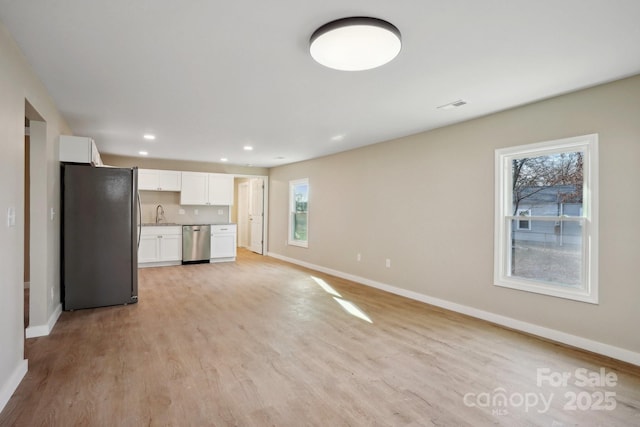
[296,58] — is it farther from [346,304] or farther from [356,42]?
[346,304]

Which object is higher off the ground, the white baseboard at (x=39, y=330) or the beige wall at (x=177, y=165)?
the beige wall at (x=177, y=165)

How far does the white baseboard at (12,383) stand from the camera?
207 cm

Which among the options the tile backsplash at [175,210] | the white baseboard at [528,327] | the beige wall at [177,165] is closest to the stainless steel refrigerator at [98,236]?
the beige wall at [177,165]

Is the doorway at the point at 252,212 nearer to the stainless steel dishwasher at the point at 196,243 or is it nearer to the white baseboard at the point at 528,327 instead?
the stainless steel dishwasher at the point at 196,243


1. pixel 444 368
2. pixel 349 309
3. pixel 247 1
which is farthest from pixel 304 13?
pixel 349 309

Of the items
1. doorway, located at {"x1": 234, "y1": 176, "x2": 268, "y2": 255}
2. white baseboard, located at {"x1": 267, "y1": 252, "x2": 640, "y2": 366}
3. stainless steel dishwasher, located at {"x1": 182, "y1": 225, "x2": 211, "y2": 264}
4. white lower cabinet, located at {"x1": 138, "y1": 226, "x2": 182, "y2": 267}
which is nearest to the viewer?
white baseboard, located at {"x1": 267, "y1": 252, "x2": 640, "y2": 366}

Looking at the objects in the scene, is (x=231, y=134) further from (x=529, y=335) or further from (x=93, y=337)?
(x=529, y=335)

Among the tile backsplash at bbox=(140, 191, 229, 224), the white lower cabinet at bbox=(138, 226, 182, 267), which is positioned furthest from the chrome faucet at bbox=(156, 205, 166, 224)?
the white lower cabinet at bbox=(138, 226, 182, 267)

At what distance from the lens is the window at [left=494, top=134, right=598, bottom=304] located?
3.06 m

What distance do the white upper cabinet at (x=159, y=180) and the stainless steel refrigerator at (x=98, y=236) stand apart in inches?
122

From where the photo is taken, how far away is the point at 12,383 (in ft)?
7.33

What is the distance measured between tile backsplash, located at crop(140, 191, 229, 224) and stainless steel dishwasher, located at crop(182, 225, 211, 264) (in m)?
0.65

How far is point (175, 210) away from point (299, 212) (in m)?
2.90

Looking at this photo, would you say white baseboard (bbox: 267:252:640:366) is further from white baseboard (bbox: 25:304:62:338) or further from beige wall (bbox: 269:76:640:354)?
white baseboard (bbox: 25:304:62:338)
